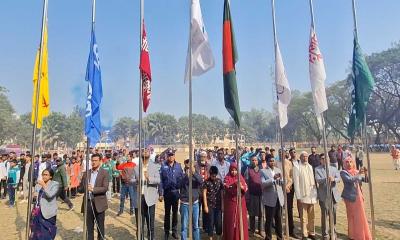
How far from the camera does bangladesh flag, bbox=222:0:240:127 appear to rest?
240 inches

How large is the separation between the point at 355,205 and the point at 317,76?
3010mm

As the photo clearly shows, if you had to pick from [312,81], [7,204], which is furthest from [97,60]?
[7,204]

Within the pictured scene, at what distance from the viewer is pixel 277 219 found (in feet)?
25.4

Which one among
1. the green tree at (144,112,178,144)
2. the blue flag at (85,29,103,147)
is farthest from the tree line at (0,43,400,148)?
the blue flag at (85,29,103,147)

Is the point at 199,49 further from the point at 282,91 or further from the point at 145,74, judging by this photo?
the point at 282,91

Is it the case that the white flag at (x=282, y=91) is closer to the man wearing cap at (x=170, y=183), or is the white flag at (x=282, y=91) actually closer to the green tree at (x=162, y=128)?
the man wearing cap at (x=170, y=183)

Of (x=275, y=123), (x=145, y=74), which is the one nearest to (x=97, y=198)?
(x=145, y=74)

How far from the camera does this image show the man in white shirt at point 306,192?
777cm

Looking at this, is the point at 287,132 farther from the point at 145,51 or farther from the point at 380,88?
the point at 145,51

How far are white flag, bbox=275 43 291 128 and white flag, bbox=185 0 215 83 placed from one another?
6.08 ft

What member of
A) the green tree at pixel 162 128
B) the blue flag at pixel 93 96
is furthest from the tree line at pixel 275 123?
the blue flag at pixel 93 96

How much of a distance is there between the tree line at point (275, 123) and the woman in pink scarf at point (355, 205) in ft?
28.8

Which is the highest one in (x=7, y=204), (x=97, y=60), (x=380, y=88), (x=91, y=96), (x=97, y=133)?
(x=380, y=88)

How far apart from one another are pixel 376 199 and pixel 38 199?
39.6 feet
